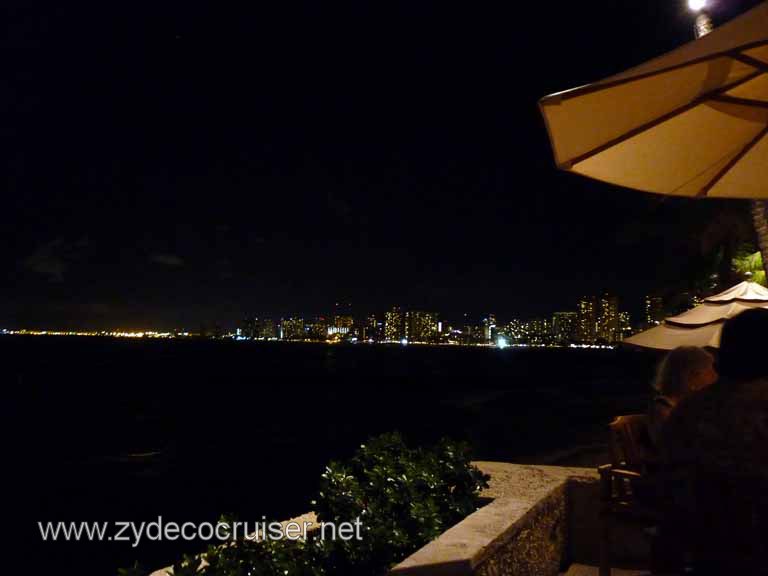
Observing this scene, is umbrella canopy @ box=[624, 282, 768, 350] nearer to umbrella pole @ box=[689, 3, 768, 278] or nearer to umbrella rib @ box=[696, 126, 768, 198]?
umbrella pole @ box=[689, 3, 768, 278]

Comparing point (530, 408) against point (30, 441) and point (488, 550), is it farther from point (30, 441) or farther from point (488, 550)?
point (488, 550)

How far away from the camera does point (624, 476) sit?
358 cm

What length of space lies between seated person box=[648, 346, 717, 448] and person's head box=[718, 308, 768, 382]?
4.67ft

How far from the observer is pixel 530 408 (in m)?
40.2

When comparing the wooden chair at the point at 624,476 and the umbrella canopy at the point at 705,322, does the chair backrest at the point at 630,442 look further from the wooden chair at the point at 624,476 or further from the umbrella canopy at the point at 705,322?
the umbrella canopy at the point at 705,322

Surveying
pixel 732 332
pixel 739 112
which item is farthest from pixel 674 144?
pixel 732 332

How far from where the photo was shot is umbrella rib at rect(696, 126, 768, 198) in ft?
11.0

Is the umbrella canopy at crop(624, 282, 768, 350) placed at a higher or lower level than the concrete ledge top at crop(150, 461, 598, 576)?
higher

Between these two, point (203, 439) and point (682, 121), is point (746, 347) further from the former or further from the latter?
point (203, 439)

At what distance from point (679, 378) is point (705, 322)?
9.42 ft

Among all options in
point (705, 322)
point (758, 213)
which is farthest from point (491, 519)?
point (758, 213)

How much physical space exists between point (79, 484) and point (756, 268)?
26.3 metres

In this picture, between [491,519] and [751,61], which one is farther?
[491,519]

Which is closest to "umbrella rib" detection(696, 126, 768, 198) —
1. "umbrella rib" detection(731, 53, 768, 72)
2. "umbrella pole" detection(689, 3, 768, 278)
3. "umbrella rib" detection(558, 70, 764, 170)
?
"umbrella rib" detection(558, 70, 764, 170)
